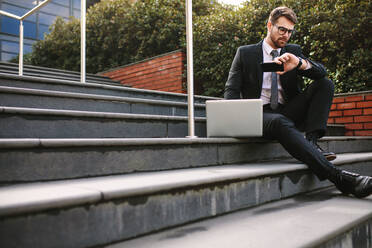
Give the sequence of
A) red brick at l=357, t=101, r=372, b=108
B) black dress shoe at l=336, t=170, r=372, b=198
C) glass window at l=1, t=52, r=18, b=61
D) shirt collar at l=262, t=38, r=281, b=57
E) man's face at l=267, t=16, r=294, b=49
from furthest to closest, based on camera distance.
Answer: glass window at l=1, t=52, r=18, b=61
red brick at l=357, t=101, r=372, b=108
shirt collar at l=262, t=38, r=281, b=57
man's face at l=267, t=16, r=294, b=49
black dress shoe at l=336, t=170, r=372, b=198

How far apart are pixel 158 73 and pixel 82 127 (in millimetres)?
3595

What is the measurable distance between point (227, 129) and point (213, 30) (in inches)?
Answer: 133

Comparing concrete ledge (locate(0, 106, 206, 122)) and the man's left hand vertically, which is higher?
the man's left hand

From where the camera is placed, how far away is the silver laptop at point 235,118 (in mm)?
2002

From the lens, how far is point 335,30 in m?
3.77

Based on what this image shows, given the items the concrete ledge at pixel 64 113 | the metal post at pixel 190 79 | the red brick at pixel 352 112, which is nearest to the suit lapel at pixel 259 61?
the metal post at pixel 190 79

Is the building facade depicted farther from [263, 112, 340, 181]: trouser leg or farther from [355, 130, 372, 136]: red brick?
[263, 112, 340, 181]: trouser leg

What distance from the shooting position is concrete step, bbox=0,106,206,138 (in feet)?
5.22

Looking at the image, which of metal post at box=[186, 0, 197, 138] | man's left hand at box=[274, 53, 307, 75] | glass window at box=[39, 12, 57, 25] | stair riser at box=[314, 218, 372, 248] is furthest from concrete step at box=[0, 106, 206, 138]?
glass window at box=[39, 12, 57, 25]

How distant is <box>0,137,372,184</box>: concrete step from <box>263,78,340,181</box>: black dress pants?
224 mm

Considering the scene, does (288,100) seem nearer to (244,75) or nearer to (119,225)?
(244,75)

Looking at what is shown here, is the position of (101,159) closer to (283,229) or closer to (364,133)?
(283,229)

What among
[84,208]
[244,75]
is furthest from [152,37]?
[84,208]

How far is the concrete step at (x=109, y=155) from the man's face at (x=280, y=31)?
783mm
